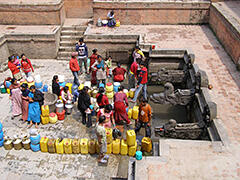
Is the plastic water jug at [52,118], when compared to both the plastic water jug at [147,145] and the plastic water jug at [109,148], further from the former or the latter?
the plastic water jug at [147,145]

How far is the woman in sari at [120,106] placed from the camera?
790 cm

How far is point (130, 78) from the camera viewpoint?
10.5m

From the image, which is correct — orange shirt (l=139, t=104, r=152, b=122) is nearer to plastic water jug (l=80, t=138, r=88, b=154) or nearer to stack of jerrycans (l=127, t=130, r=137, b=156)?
stack of jerrycans (l=127, t=130, r=137, b=156)

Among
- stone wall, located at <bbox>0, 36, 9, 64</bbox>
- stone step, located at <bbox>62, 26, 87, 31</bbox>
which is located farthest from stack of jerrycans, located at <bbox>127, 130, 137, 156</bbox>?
stone wall, located at <bbox>0, 36, 9, 64</bbox>

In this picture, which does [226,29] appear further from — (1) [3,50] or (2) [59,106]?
(1) [3,50]

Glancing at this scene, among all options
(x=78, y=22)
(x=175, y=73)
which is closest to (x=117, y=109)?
(x=175, y=73)

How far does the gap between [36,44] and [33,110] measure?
20.5 ft

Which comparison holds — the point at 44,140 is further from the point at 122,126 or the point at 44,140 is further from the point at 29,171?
the point at 122,126

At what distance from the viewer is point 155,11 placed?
45.8 ft

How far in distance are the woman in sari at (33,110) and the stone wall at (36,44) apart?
5.70 meters

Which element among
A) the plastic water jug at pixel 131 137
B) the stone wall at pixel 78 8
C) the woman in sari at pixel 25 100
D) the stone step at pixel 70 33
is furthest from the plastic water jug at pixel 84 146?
the stone wall at pixel 78 8

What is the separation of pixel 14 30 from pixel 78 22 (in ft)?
12.2

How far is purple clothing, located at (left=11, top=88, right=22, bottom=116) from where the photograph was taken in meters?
8.47

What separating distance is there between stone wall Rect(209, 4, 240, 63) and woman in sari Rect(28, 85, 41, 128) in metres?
8.22
